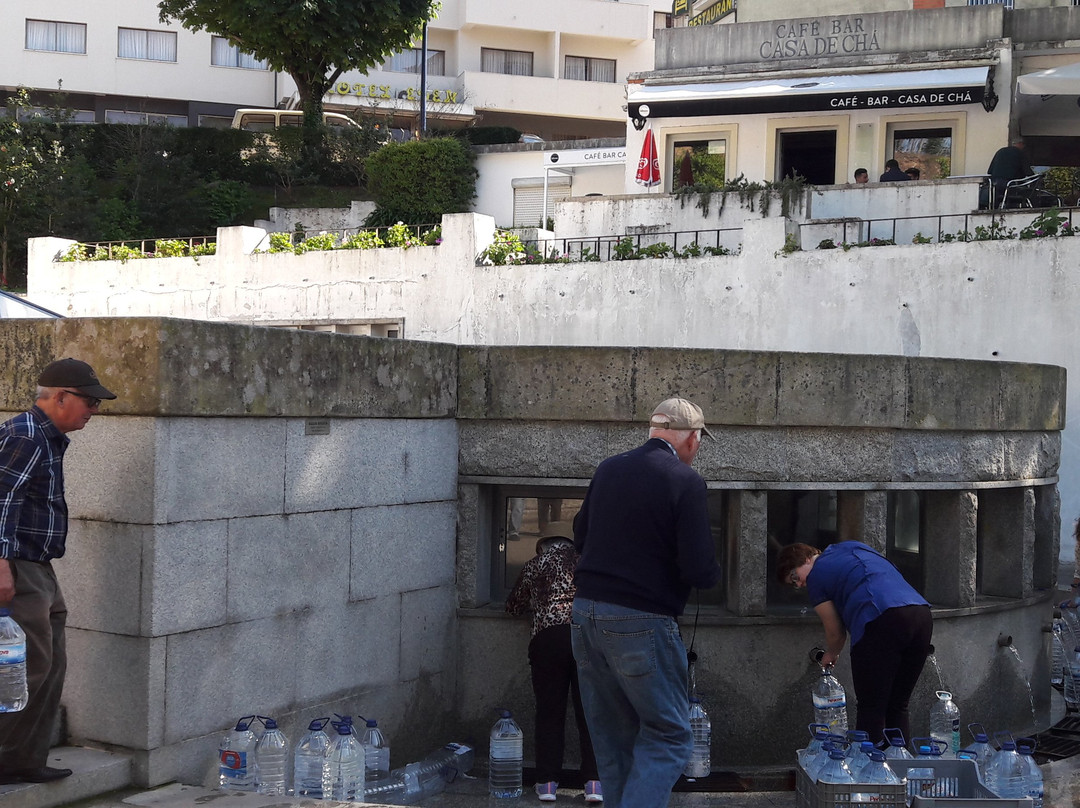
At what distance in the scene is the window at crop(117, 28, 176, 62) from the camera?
139ft

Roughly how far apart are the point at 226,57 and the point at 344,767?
41254mm

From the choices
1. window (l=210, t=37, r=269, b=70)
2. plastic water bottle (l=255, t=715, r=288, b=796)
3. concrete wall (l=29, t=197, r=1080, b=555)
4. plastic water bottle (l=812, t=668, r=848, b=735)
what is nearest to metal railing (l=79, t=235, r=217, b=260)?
concrete wall (l=29, t=197, r=1080, b=555)

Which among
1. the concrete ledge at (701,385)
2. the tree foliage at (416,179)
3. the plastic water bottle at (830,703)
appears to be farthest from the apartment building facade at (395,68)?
the plastic water bottle at (830,703)

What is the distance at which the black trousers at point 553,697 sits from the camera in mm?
6746

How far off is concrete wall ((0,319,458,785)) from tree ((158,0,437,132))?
96.6ft

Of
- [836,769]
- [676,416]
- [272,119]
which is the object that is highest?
[272,119]

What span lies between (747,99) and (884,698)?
18.8 metres

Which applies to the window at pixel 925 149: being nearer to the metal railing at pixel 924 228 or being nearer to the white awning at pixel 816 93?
the white awning at pixel 816 93

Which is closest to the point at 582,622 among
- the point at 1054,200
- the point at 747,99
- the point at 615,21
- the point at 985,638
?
the point at 985,638

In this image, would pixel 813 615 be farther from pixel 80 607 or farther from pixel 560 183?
pixel 560 183

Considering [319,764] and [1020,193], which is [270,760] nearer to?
[319,764]

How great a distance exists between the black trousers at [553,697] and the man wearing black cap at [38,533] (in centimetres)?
264

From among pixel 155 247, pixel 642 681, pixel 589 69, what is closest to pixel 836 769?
pixel 642 681

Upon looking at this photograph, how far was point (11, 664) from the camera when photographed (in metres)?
4.70
